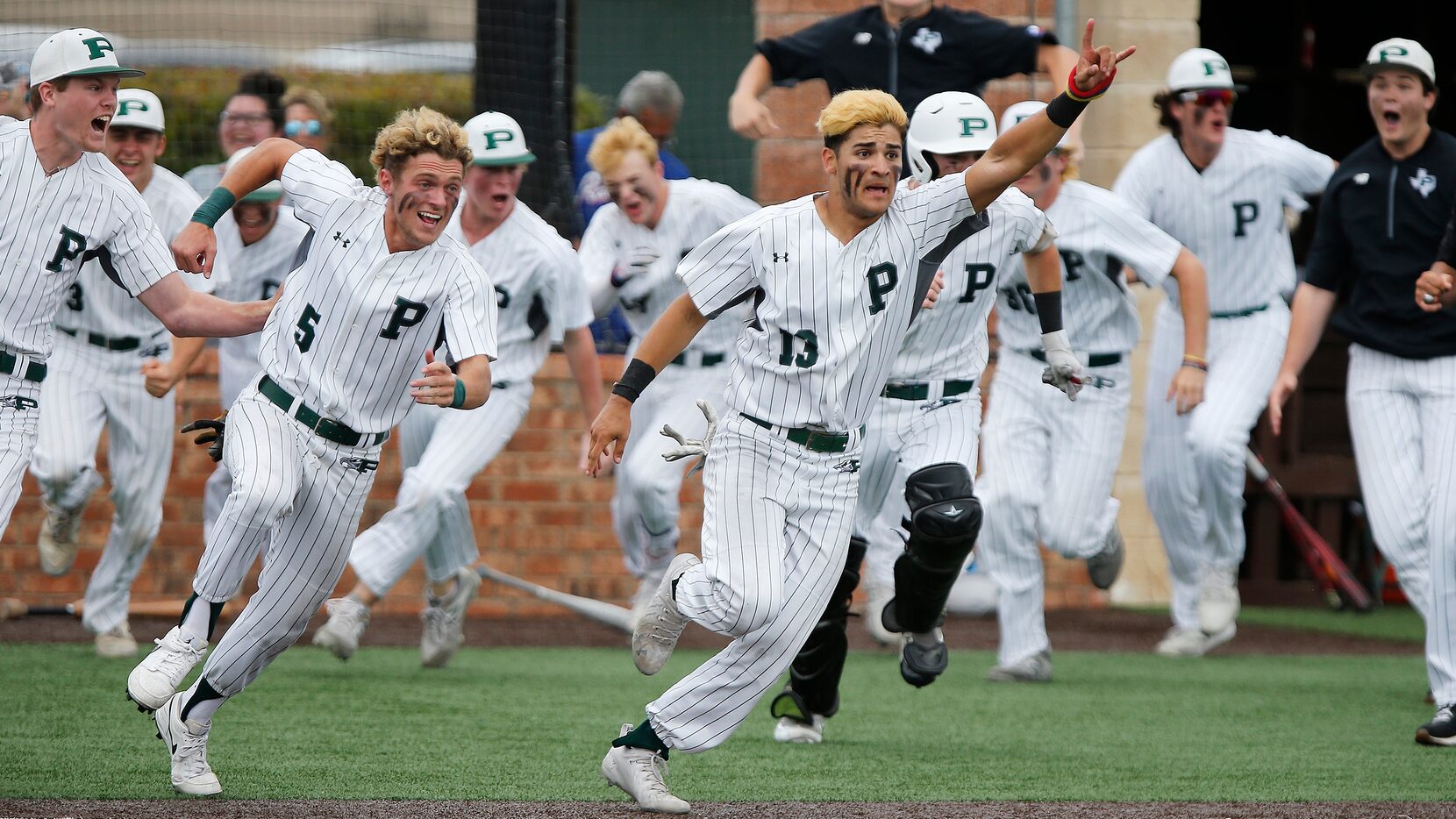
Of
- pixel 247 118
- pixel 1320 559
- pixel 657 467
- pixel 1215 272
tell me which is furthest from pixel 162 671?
pixel 1320 559

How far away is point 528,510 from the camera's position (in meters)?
10.3

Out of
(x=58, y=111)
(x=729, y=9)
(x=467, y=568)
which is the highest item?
(x=729, y=9)

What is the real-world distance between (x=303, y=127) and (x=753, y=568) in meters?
5.54

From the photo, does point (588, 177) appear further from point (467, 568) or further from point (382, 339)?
point (382, 339)

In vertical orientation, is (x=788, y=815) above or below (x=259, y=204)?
below

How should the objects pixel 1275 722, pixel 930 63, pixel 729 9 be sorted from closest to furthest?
pixel 1275 722
pixel 930 63
pixel 729 9

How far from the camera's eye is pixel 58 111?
5.22 m

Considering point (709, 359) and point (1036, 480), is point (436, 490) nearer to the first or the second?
point (709, 359)

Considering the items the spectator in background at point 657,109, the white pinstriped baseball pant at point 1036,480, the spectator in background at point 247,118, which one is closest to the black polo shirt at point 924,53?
the white pinstriped baseball pant at point 1036,480

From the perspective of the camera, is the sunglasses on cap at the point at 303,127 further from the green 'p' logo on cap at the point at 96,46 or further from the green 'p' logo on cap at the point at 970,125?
the green 'p' logo on cap at the point at 970,125

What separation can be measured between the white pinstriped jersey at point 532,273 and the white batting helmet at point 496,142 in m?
0.31

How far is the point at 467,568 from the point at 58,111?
11.4ft

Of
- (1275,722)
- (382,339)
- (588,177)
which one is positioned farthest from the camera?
(588,177)

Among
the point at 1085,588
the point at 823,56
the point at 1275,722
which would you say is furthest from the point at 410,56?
the point at 1275,722
